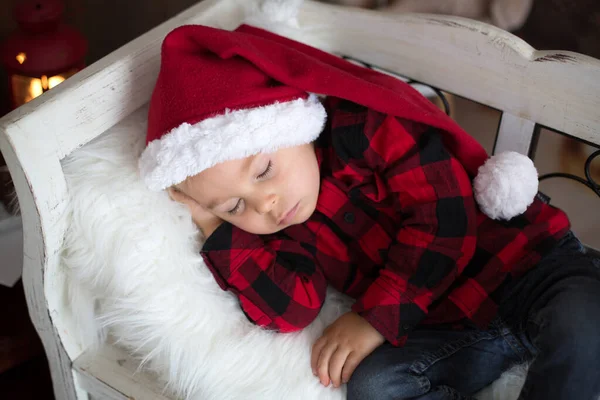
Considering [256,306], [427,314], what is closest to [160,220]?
[256,306]

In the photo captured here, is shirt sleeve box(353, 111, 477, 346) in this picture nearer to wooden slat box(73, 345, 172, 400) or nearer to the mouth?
the mouth

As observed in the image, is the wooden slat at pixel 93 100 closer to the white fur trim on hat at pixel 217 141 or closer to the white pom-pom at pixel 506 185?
the white fur trim on hat at pixel 217 141

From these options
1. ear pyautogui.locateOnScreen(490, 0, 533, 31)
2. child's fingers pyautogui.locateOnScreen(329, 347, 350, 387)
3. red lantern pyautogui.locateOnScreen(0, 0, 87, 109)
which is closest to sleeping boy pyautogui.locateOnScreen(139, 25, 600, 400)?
child's fingers pyautogui.locateOnScreen(329, 347, 350, 387)

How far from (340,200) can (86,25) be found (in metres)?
0.95

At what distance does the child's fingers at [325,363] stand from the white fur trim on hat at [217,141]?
0.95 ft

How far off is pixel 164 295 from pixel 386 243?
1.13 feet

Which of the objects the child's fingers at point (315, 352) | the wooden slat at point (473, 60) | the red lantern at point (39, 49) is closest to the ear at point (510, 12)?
the wooden slat at point (473, 60)

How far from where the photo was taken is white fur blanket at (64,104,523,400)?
0.89 metres

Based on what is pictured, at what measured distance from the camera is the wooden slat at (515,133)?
1.04m

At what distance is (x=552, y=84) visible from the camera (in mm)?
973

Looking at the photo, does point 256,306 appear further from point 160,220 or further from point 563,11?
point 563,11

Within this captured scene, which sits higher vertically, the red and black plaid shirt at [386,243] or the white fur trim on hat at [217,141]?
the white fur trim on hat at [217,141]

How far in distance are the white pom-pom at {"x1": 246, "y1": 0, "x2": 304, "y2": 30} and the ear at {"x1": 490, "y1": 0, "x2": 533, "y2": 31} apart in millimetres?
354

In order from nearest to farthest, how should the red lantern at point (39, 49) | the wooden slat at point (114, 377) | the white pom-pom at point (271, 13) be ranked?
the wooden slat at point (114, 377)
the white pom-pom at point (271, 13)
the red lantern at point (39, 49)
